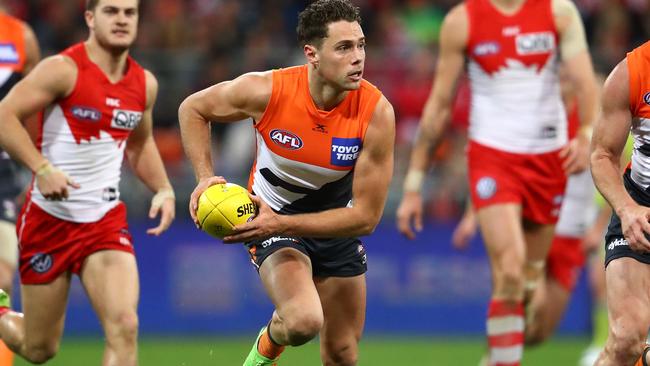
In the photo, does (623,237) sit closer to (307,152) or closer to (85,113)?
(307,152)

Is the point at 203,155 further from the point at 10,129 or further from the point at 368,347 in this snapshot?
the point at 368,347

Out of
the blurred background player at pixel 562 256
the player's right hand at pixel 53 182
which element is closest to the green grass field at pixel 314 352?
the blurred background player at pixel 562 256

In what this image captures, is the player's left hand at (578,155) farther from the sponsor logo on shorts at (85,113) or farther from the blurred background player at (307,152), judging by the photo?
the sponsor logo on shorts at (85,113)

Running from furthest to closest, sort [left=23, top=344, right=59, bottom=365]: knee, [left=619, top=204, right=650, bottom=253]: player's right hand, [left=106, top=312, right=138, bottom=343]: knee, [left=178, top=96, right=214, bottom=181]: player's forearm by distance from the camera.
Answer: [left=23, top=344, right=59, bottom=365]: knee < [left=106, top=312, right=138, bottom=343]: knee < [left=178, top=96, right=214, bottom=181]: player's forearm < [left=619, top=204, right=650, bottom=253]: player's right hand

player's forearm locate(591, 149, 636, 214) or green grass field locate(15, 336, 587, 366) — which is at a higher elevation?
player's forearm locate(591, 149, 636, 214)

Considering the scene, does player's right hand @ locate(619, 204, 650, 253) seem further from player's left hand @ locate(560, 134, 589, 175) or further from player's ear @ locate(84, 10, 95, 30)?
player's ear @ locate(84, 10, 95, 30)

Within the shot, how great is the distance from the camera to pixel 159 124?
14352 mm

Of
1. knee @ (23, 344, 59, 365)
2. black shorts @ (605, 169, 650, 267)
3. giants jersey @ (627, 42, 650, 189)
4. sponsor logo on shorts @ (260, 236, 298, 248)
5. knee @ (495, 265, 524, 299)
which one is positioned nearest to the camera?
giants jersey @ (627, 42, 650, 189)

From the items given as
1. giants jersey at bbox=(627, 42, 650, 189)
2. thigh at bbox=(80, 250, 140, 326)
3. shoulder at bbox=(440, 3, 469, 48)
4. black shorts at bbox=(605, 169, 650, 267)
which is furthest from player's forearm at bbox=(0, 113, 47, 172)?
giants jersey at bbox=(627, 42, 650, 189)

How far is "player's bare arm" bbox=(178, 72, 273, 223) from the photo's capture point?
7129 mm

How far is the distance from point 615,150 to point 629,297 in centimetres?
82

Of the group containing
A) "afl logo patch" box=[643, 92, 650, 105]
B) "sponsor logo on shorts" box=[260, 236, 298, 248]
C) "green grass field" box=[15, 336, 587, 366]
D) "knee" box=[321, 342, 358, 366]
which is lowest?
"green grass field" box=[15, 336, 587, 366]

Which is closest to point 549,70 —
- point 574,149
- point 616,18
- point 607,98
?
point 574,149

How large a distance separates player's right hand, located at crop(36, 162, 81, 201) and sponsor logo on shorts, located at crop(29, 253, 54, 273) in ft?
1.80
